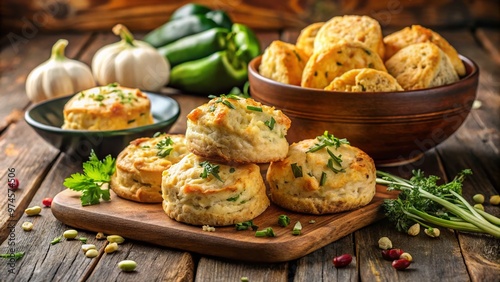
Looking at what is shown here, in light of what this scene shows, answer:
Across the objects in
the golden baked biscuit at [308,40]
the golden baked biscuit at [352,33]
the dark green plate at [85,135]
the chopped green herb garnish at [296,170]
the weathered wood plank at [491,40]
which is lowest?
the weathered wood plank at [491,40]

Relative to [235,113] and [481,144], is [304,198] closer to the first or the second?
[235,113]

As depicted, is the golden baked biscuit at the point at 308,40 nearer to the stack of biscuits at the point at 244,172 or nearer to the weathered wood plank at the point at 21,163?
the stack of biscuits at the point at 244,172

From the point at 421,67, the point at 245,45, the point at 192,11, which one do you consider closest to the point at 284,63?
the point at 421,67

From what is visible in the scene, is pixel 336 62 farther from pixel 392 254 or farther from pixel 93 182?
pixel 93 182

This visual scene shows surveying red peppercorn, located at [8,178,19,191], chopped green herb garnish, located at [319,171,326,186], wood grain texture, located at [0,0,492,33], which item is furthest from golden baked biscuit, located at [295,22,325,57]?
wood grain texture, located at [0,0,492,33]

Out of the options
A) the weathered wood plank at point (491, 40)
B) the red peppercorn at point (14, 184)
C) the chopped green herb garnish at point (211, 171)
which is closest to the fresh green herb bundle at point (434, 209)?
the chopped green herb garnish at point (211, 171)

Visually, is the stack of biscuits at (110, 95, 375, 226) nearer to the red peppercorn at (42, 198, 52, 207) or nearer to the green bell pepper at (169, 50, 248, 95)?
the red peppercorn at (42, 198, 52, 207)

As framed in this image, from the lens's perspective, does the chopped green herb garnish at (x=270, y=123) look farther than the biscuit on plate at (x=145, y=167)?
No
